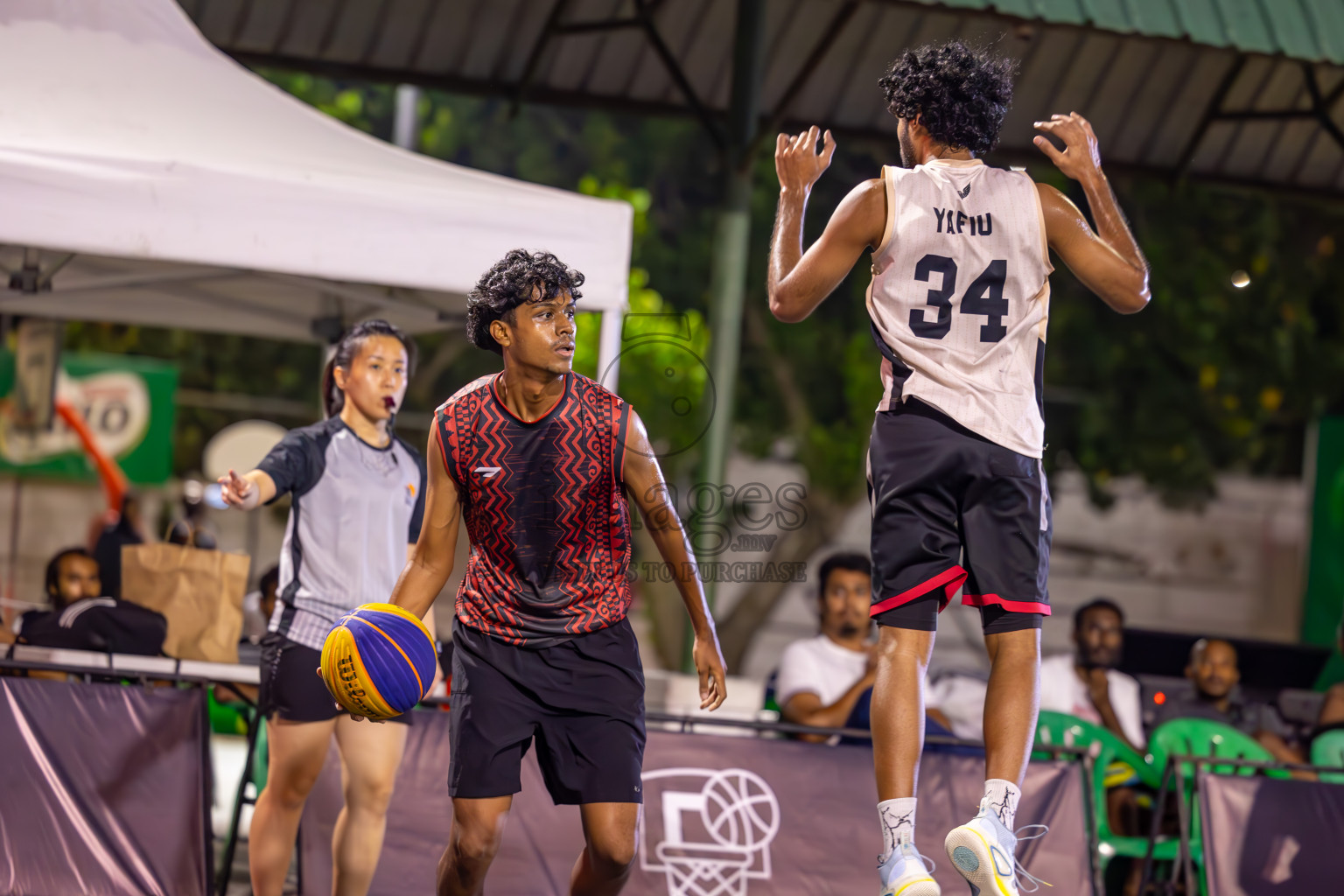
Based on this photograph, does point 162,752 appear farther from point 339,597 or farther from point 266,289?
point 266,289

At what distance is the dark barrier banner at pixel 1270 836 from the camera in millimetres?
5574

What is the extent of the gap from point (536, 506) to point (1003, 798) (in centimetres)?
157

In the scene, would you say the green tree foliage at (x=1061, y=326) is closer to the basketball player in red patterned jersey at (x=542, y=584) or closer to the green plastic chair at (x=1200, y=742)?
the green plastic chair at (x=1200, y=742)

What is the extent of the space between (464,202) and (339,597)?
2099 millimetres

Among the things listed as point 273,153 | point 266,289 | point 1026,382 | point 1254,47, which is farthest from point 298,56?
point 1026,382

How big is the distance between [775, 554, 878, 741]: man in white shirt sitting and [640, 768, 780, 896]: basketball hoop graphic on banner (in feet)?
1.92

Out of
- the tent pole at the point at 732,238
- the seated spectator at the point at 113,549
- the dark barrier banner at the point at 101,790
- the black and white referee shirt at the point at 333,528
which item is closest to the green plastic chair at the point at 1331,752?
the tent pole at the point at 732,238

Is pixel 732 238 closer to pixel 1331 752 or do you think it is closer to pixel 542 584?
pixel 1331 752

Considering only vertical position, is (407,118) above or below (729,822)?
above

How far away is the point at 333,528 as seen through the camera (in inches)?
198

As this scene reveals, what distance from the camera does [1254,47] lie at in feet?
26.2

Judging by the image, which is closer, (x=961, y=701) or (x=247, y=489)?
(x=247, y=489)

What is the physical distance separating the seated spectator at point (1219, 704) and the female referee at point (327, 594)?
4.67m

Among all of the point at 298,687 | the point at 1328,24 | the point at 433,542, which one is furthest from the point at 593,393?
the point at 1328,24
